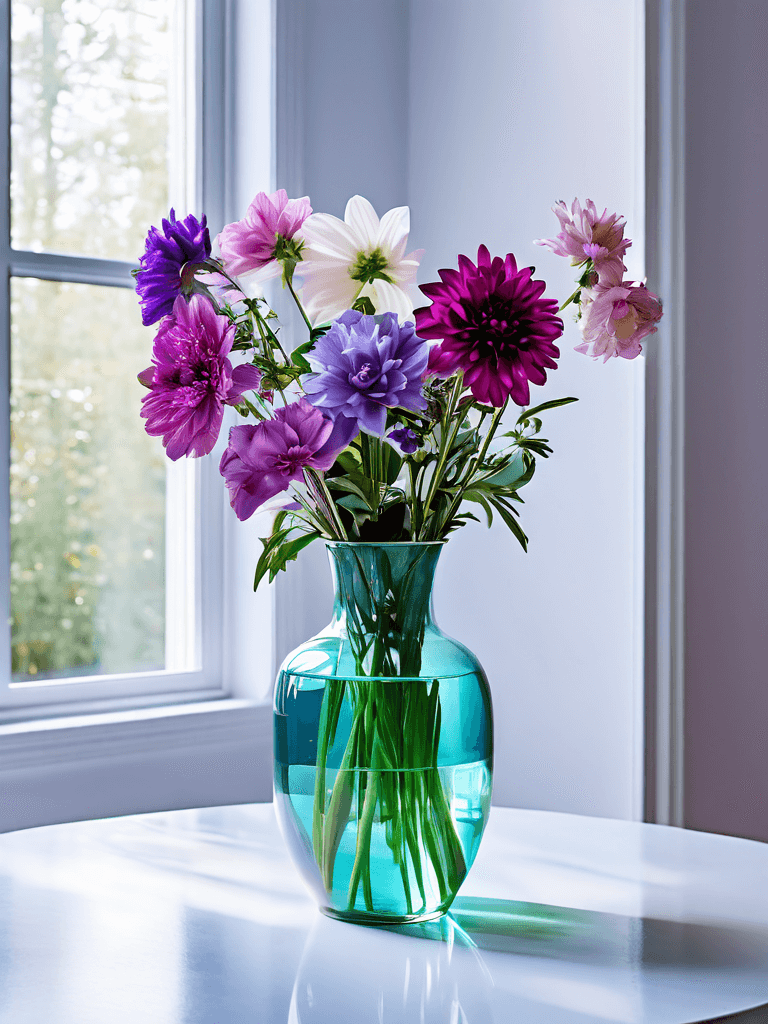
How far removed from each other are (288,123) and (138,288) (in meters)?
1.06

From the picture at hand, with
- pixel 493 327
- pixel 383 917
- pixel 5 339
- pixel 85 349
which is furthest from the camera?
pixel 85 349

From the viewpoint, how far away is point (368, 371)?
0.69m

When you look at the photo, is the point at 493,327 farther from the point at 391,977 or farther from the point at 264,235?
the point at 391,977

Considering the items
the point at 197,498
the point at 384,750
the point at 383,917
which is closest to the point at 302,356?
the point at 384,750

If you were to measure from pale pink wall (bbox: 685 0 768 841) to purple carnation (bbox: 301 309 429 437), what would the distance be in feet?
3.08

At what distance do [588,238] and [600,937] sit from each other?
508mm

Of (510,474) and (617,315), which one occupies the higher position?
(617,315)

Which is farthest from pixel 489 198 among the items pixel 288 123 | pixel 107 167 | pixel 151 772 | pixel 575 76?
pixel 151 772

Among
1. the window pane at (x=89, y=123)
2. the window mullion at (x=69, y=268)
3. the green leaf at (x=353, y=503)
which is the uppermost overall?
the window pane at (x=89, y=123)

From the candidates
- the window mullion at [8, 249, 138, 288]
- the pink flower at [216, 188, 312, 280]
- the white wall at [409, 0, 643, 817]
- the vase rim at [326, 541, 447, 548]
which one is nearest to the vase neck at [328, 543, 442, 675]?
the vase rim at [326, 541, 447, 548]

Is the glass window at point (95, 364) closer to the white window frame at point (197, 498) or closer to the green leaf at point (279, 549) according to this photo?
the white window frame at point (197, 498)

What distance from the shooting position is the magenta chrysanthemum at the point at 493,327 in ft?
2.25

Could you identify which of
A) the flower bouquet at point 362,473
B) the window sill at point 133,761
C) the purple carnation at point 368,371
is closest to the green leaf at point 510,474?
the flower bouquet at point 362,473

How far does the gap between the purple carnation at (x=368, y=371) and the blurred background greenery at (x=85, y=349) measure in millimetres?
1051
